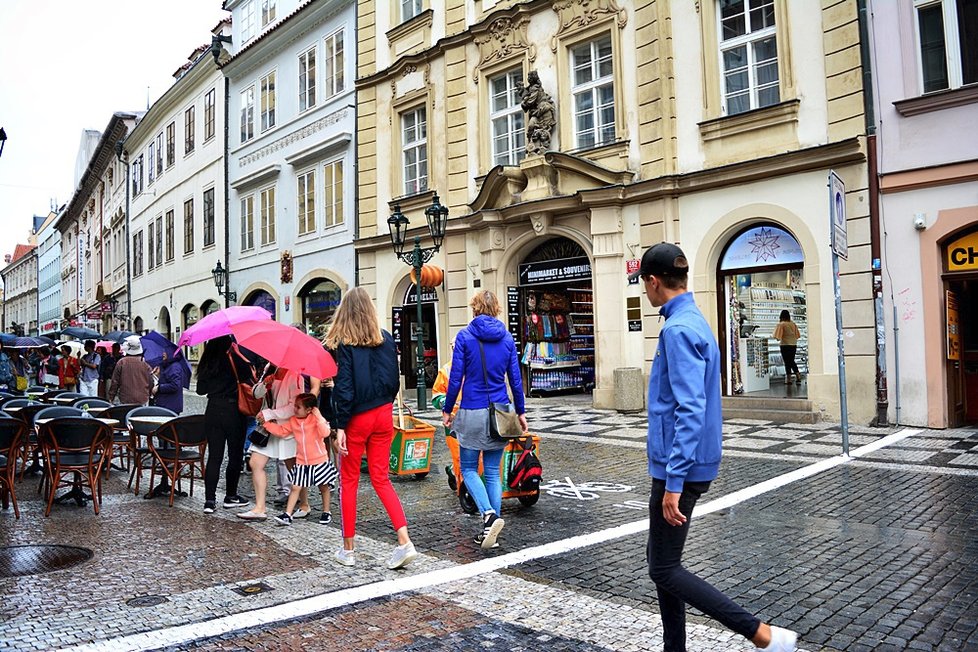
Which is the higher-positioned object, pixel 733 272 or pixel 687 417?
pixel 733 272

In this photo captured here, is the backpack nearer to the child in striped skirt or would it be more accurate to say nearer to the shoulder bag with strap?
the shoulder bag with strap

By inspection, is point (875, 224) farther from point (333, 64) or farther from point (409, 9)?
point (333, 64)

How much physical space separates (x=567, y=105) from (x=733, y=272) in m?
5.25

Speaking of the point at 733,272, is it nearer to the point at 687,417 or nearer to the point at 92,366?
the point at 687,417

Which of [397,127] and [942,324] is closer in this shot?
[942,324]

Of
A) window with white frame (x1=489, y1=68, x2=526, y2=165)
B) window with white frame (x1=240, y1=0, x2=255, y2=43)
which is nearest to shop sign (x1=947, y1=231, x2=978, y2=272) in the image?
window with white frame (x1=489, y1=68, x2=526, y2=165)

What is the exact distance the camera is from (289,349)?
6.26 m

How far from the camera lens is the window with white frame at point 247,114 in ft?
89.3

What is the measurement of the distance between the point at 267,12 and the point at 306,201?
24.3 feet

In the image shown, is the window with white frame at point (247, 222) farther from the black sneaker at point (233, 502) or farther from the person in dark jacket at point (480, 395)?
the person in dark jacket at point (480, 395)

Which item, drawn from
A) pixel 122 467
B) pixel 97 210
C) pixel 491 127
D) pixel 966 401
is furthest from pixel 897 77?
pixel 97 210

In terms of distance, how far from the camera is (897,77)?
476 inches

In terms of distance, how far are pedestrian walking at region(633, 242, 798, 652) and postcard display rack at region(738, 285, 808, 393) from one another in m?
12.1

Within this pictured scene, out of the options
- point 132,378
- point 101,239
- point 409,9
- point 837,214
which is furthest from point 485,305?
point 101,239
